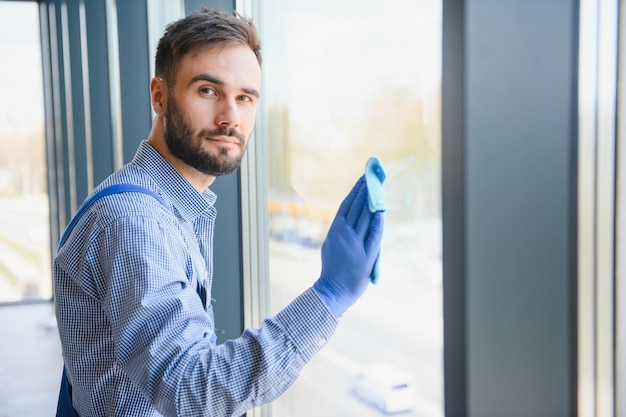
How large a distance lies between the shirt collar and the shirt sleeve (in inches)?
13.1

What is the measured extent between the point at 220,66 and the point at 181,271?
524 mm

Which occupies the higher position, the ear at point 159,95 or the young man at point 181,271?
the ear at point 159,95

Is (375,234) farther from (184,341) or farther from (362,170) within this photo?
(362,170)

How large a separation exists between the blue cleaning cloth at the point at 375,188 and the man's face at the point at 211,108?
0.41 meters

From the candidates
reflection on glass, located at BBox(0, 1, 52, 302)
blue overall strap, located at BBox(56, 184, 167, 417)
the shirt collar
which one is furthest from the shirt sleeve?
reflection on glass, located at BBox(0, 1, 52, 302)

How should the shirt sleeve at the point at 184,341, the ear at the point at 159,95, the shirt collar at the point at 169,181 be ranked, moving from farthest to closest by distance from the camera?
the ear at the point at 159,95, the shirt collar at the point at 169,181, the shirt sleeve at the point at 184,341

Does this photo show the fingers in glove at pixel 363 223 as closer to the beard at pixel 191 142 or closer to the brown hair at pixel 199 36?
the beard at pixel 191 142

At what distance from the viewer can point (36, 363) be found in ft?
14.9

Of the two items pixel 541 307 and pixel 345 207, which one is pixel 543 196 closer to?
pixel 541 307

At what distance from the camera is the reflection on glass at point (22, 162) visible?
6.36 metres

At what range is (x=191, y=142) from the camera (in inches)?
56.1

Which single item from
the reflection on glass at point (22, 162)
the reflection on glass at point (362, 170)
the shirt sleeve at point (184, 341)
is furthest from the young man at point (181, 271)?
the reflection on glass at point (22, 162)

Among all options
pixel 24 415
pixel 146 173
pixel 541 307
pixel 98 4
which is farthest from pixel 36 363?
pixel 541 307

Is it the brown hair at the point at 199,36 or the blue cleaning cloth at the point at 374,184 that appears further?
the brown hair at the point at 199,36
